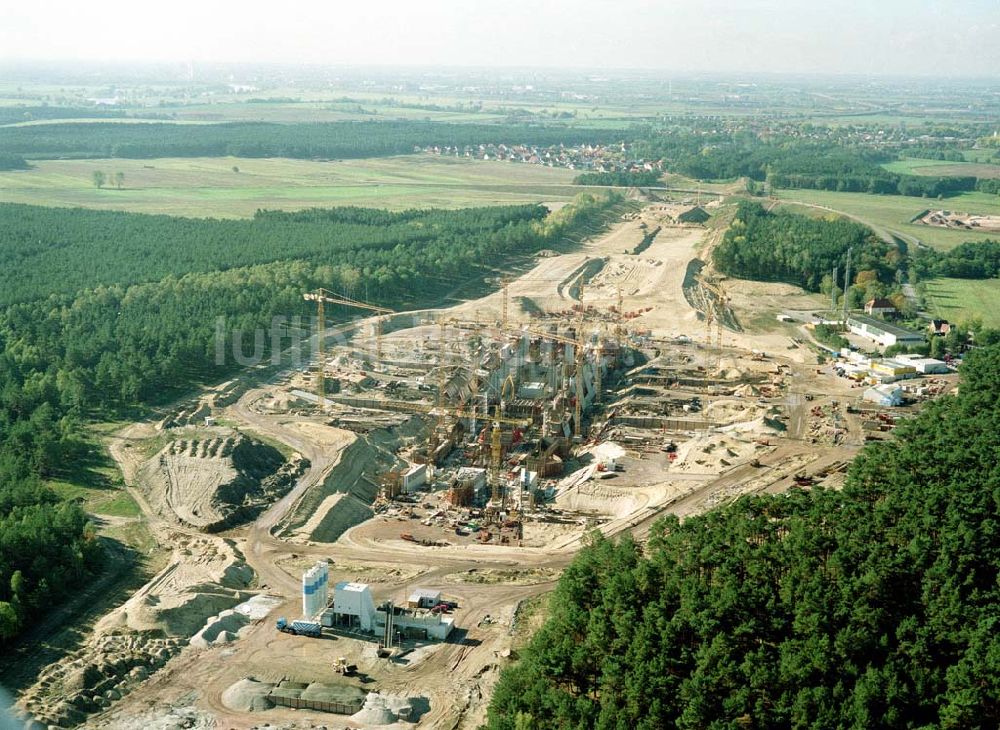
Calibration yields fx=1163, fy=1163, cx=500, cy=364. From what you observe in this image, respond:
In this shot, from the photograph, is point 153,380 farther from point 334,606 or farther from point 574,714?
point 574,714

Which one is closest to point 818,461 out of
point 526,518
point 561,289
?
point 526,518

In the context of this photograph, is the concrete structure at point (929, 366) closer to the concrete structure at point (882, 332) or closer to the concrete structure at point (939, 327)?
the concrete structure at point (882, 332)

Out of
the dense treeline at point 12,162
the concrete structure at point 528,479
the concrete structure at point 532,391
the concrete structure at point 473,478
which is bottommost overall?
the concrete structure at point 473,478

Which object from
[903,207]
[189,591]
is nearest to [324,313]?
[189,591]

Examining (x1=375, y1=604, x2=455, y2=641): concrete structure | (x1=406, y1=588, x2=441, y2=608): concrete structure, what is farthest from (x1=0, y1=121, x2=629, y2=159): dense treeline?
(x1=375, y1=604, x2=455, y2=641): concrete structure

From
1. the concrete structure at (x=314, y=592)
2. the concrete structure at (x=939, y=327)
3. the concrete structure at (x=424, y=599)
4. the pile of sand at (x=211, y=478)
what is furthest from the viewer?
the concrete structure at (x=939, y=327)

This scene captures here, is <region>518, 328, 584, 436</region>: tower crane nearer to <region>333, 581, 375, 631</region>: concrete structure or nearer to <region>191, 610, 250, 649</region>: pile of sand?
<region>333, 581, 375, 631</region>: concrete structure

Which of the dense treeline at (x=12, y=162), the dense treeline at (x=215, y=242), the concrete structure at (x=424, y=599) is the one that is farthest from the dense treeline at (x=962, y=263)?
the dense treeline at (x=12, y=162)
